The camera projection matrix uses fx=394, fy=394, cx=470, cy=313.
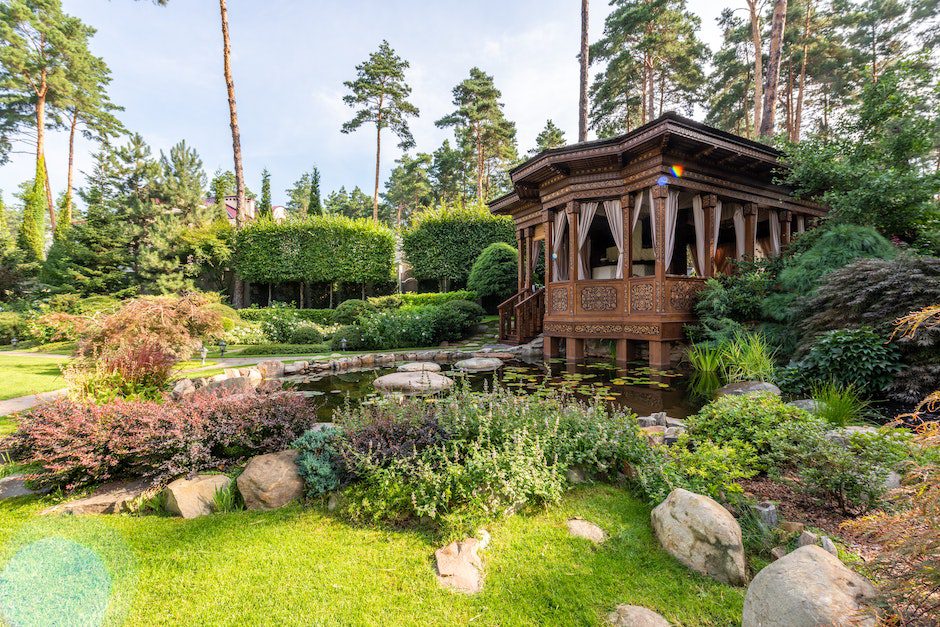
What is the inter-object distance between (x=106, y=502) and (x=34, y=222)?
83.0ft

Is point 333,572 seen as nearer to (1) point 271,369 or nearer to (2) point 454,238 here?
(1) point 271,369

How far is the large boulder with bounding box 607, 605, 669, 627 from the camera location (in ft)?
5.23

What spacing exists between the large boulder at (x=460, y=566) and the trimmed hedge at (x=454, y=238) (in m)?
16.0

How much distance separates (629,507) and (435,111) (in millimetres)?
26916

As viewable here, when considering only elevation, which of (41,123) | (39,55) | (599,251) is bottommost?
(599,251)

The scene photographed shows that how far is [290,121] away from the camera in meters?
15.8

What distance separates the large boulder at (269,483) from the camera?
102 inches

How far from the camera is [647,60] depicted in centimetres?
1816

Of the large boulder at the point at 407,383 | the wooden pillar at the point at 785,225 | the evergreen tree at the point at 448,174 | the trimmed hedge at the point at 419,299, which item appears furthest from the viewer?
the evergreen tree at the point at 448,174

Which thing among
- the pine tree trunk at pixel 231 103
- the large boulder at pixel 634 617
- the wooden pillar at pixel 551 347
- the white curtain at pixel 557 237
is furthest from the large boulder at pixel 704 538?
the pine tree trunk at pixel 231 103

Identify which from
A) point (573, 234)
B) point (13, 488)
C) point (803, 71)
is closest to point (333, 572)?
point (13, 488)

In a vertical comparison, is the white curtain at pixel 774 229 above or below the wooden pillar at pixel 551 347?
above

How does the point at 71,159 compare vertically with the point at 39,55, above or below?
below

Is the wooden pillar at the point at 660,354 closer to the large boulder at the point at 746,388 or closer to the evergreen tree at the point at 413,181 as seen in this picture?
the large boulder at the point at 746,388
